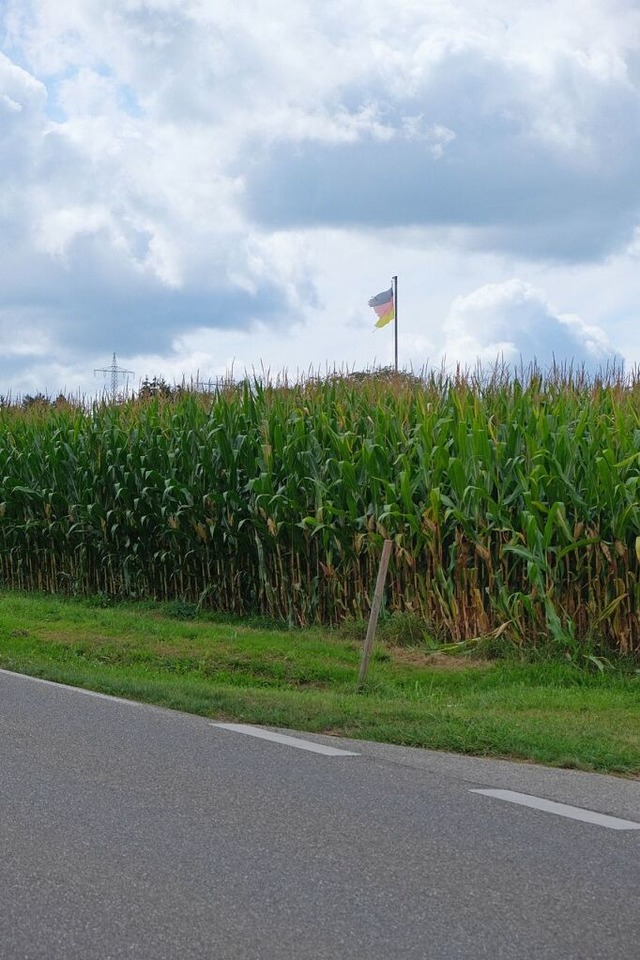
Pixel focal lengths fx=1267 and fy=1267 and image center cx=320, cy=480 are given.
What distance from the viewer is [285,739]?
843cm

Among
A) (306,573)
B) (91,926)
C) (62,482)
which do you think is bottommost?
(91,926)

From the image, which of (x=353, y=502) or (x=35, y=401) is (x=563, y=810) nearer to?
(x=353, y=502)

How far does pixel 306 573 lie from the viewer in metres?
15.7

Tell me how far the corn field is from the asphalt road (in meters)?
4.85

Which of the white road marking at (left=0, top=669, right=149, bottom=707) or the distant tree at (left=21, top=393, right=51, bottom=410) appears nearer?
the white road marking at (left=0, top=669, right=149, bottom=707)

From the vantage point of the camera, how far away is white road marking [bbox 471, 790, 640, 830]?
6.20 metres

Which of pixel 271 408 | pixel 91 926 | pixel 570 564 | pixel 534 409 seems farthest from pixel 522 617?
pixel 91 926

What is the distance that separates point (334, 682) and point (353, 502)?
3254 mm

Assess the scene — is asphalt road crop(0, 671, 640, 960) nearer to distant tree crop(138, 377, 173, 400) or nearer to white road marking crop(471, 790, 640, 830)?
white road marking crop(471, 790, 640, 830)

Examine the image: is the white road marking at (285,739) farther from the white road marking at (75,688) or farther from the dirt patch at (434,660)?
the dirt patch at (434,660)

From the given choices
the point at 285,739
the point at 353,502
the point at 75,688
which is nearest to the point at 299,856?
the point at 285,739

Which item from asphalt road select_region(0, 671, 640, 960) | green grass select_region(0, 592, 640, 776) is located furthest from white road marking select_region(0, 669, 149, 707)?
asphalt road select_region(0, 671, 640, 960)

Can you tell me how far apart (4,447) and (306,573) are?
24.7 ft

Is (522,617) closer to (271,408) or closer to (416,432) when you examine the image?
(416,432)
